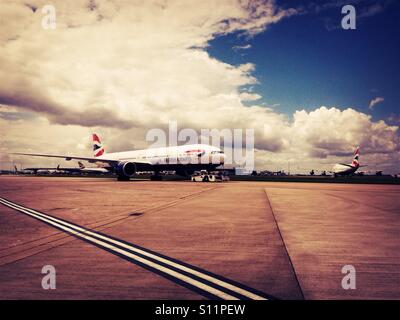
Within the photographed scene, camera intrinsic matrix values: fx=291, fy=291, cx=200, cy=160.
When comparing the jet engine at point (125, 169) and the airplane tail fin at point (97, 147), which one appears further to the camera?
the airplane tail fin at point (97, 147)

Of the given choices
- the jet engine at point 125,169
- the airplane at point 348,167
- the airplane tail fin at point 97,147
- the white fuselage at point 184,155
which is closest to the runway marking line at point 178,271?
the white fuselage at point 184,155

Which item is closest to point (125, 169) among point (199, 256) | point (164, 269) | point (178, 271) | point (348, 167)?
point (199, 256)

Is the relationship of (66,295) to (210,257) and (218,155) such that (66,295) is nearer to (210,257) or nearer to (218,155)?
(210,257)

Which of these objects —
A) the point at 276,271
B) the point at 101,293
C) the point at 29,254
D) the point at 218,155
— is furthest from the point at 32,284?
the point at 218,155

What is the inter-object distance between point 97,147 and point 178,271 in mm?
63718

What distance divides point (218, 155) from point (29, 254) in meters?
34.1

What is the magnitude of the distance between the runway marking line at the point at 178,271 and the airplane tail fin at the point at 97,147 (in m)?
59.4

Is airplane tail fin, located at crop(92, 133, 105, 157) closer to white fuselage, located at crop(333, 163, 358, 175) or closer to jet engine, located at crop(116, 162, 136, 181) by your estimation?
jet engine, located at crop(116, 162, 136, 181)

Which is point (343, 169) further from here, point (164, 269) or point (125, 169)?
point (164, 269)

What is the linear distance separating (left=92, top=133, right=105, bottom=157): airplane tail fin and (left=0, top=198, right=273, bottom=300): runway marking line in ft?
195

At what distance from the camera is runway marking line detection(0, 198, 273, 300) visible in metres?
4.14

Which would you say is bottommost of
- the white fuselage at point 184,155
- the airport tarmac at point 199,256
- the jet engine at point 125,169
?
the airport tarmac at point 199,256

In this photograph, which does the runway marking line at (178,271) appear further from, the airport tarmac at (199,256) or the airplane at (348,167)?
the airplane at (348,167)

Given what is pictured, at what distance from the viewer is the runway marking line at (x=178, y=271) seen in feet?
13.6
